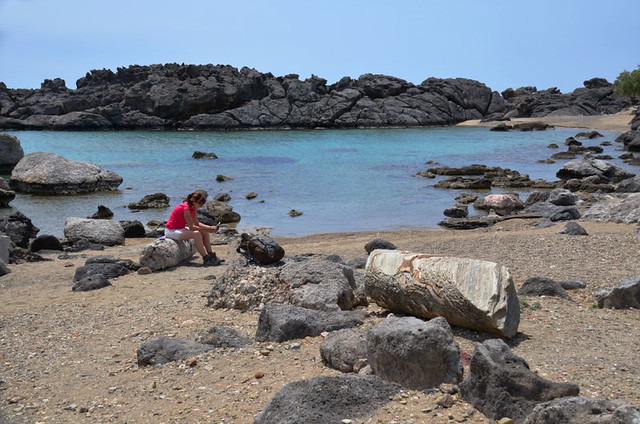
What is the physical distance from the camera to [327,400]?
432 centimetres

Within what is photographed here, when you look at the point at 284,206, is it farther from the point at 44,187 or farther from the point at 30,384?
the point at 30,384

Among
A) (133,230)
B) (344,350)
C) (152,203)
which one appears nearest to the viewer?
(344,350)

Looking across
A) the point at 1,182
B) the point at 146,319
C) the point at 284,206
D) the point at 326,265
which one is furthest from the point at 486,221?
the point at 1,182

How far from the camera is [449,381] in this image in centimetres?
481

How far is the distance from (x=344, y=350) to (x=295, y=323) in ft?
3.25

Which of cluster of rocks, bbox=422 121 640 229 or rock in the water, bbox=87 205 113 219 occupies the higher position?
cluster of rocks, bbox=422 121 640 229

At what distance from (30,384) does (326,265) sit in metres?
3.54

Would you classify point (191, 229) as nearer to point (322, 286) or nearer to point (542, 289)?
point (322, 286)

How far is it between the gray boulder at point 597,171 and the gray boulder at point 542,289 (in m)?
20.9

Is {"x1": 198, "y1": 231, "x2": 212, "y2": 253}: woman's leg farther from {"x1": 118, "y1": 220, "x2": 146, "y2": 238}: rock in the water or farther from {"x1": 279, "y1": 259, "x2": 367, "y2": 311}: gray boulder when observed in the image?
{"x1": 118, "y1": 220, "x2": 146, "y2": 238}: rock in the water

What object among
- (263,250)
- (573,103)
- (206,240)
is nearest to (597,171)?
(206,240)

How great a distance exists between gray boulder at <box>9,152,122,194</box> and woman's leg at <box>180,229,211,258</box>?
58.4ft

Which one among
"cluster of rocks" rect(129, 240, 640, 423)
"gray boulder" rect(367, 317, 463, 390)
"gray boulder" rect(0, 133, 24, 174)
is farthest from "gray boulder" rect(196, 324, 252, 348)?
"gray boulder" rect(0, 133, 24, 174)

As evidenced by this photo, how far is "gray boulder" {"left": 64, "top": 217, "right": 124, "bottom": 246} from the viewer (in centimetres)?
1547
